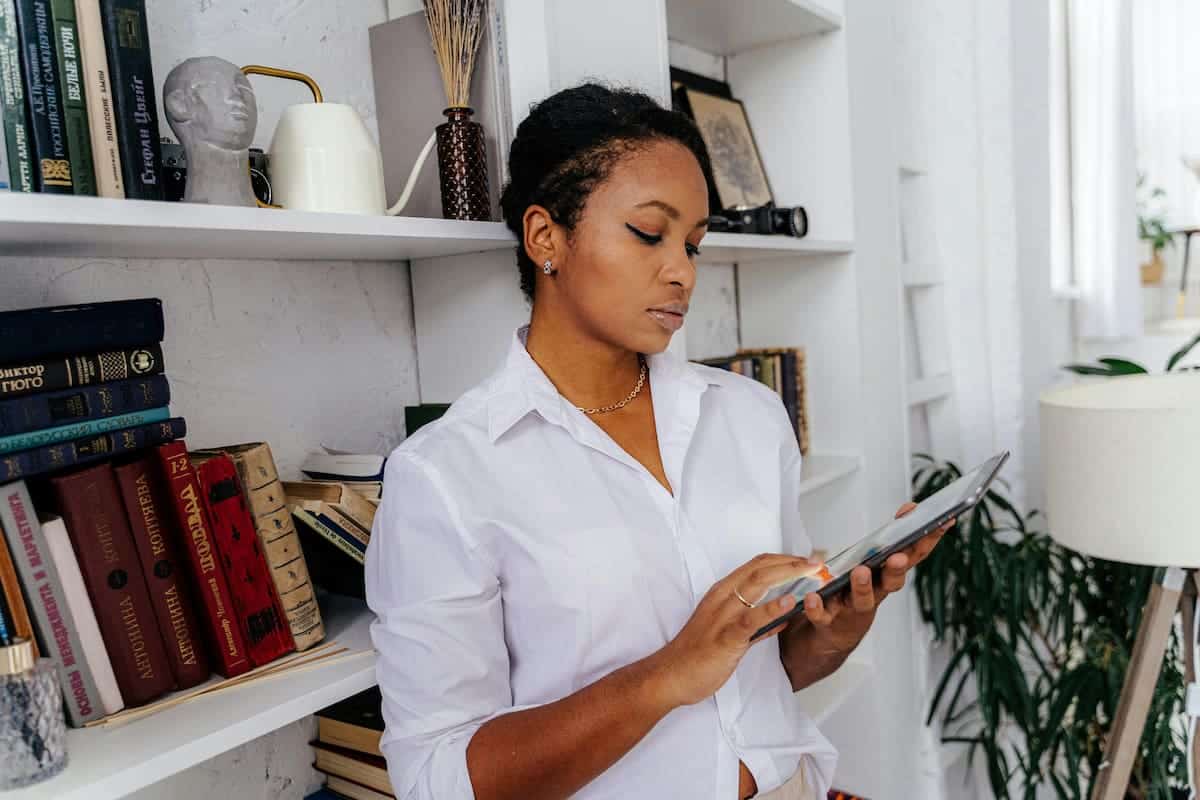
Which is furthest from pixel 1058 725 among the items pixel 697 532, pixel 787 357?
pixel 697 532

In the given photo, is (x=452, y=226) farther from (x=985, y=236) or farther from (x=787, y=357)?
(x=985, y=236)

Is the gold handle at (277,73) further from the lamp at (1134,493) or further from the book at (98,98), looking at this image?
the lamp at (1134,493)

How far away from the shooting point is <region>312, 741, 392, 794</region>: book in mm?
1148

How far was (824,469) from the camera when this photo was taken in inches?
71.9

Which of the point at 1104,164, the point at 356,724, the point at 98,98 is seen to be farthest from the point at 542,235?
the point at 1104,164

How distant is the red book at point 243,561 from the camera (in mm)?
928

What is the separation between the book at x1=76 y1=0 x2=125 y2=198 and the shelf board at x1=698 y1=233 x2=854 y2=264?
2.58ft

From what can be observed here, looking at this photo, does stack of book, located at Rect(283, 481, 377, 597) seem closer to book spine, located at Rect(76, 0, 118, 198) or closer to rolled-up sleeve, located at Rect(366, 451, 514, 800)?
rolled-up sleeve, located at Rect(366, 451, 514, 800)

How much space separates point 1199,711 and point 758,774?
100cm

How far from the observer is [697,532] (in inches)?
41.1

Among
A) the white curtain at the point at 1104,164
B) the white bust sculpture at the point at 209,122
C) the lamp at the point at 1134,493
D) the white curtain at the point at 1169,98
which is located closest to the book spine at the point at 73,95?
the white bust sculpture at the point at 209,122

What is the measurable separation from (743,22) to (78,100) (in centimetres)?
136

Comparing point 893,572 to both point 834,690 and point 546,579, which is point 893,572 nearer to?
point 546,579

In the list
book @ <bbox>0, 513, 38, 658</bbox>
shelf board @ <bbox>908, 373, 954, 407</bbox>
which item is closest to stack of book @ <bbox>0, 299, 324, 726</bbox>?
book @ <bbox>0, 513, 38, 658</bbox>
